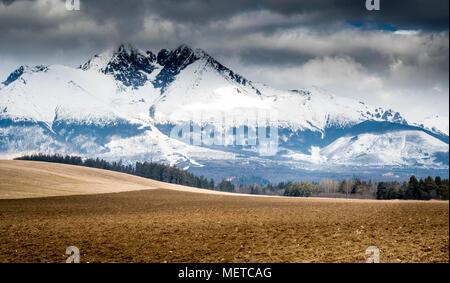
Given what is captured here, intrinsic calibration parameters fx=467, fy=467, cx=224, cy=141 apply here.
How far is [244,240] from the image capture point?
3209 cm

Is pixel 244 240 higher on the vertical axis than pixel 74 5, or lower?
lower

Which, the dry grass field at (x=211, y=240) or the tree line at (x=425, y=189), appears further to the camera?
the tree line at (x=425, y=189)

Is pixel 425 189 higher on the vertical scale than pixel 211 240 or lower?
lower

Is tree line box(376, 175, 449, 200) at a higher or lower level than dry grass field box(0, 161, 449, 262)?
lower

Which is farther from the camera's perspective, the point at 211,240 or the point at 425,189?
the point at 425,189

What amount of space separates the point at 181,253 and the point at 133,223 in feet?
50.3

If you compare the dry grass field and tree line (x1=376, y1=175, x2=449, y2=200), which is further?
tree line (x1=376, y1=175, x2=449, y2=200)

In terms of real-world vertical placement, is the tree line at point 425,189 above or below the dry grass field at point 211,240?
below
